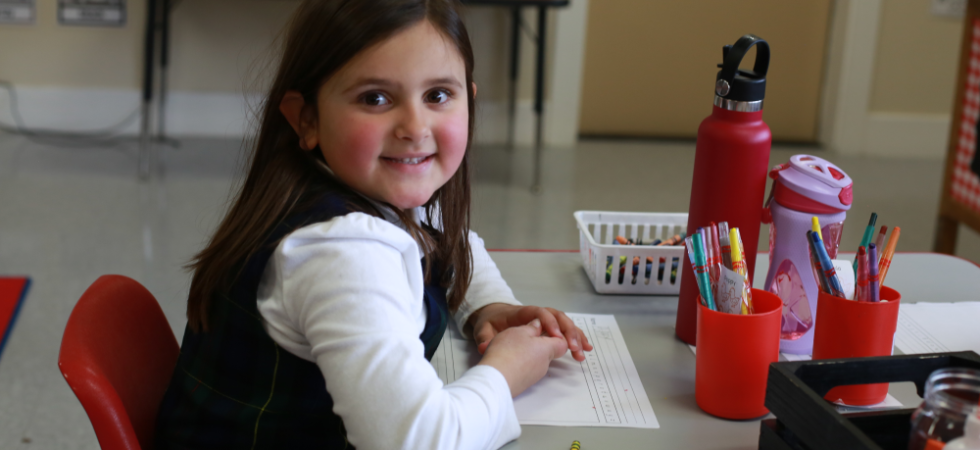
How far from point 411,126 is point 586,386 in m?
0.27

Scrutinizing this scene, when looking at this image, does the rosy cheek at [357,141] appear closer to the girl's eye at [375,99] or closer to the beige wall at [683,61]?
the girl's eye at [375,99]

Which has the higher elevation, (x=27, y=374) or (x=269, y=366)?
(x=269, y=366)

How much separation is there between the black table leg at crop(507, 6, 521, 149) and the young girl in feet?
8.51

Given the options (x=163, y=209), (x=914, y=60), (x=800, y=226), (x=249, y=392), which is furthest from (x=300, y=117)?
(x=914, y=60)

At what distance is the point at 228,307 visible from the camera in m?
0.72

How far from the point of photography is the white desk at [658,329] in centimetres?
66


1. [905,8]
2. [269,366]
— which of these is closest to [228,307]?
[269,366]

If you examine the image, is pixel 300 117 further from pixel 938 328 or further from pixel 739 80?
pixel 938 328

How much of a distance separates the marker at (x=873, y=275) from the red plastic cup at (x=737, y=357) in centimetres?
7

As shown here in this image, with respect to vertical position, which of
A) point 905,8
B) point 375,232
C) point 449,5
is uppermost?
point 905,8

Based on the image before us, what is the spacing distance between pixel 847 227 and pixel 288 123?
7.66 ft

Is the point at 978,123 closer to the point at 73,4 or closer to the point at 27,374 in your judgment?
the point at 27,374

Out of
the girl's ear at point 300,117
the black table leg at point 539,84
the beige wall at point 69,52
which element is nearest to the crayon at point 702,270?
the girl's ear at point 300,117

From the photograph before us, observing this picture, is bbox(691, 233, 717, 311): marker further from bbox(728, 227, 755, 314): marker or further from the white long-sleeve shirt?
the white long-sleeve shirt
